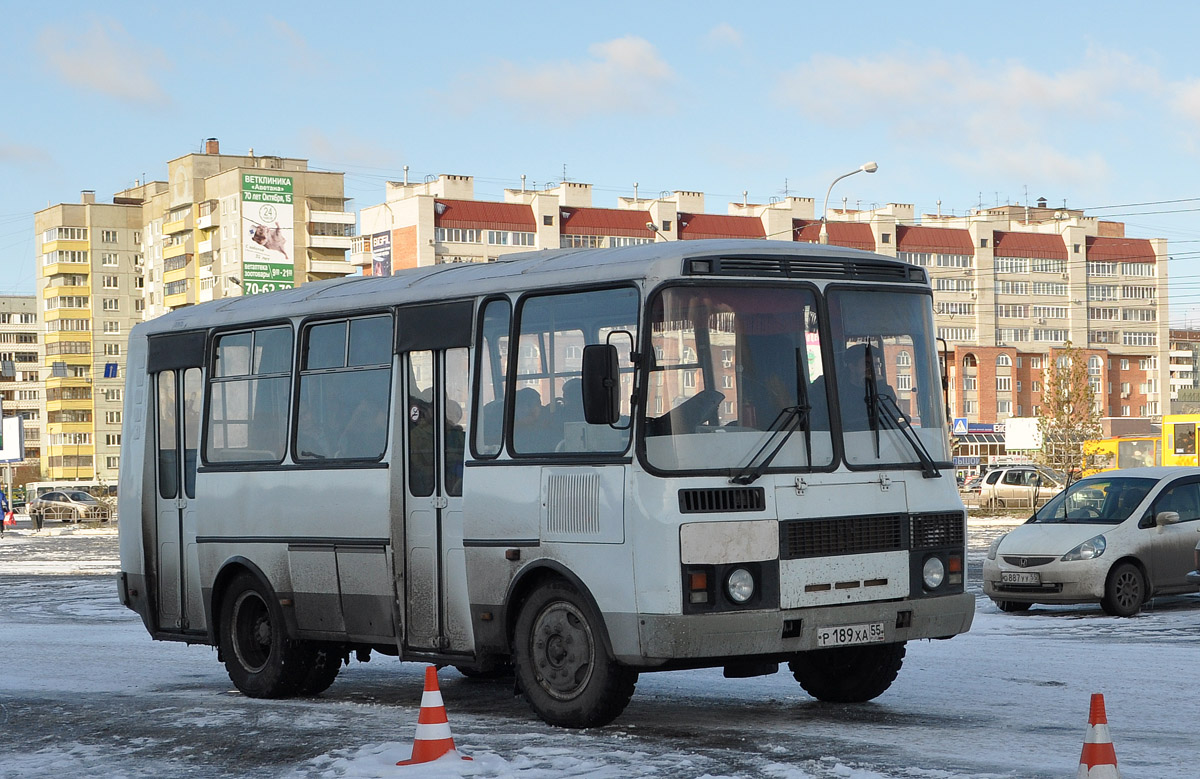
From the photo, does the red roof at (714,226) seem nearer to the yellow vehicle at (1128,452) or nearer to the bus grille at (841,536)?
the yellow vehicle at (1128,452)

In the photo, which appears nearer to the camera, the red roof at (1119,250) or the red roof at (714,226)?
the red roof at (714,226)

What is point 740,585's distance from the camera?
9.26 m

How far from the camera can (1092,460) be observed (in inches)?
2665

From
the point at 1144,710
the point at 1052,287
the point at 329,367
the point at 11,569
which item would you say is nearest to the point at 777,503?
the point at 1144,710

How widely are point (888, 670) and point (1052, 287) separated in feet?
514

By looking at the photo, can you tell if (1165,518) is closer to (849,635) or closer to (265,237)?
(849,635)

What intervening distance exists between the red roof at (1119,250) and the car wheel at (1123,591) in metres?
152

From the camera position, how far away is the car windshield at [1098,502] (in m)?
18.8

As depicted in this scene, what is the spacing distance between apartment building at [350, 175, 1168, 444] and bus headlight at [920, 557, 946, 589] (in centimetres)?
12226

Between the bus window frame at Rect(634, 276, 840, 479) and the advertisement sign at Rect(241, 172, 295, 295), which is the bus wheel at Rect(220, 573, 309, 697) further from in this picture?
the advertisement sign at Rect(241, 172, 295, 295)

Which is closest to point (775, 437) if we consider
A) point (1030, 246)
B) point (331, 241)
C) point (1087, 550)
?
point (1087, 550)

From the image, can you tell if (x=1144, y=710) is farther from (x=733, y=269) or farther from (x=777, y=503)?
(x=733, y=269)

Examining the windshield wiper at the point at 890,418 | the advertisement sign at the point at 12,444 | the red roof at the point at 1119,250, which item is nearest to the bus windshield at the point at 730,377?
the windshield wiper at the point at 890,418

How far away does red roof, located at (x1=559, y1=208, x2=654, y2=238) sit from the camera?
141 m
